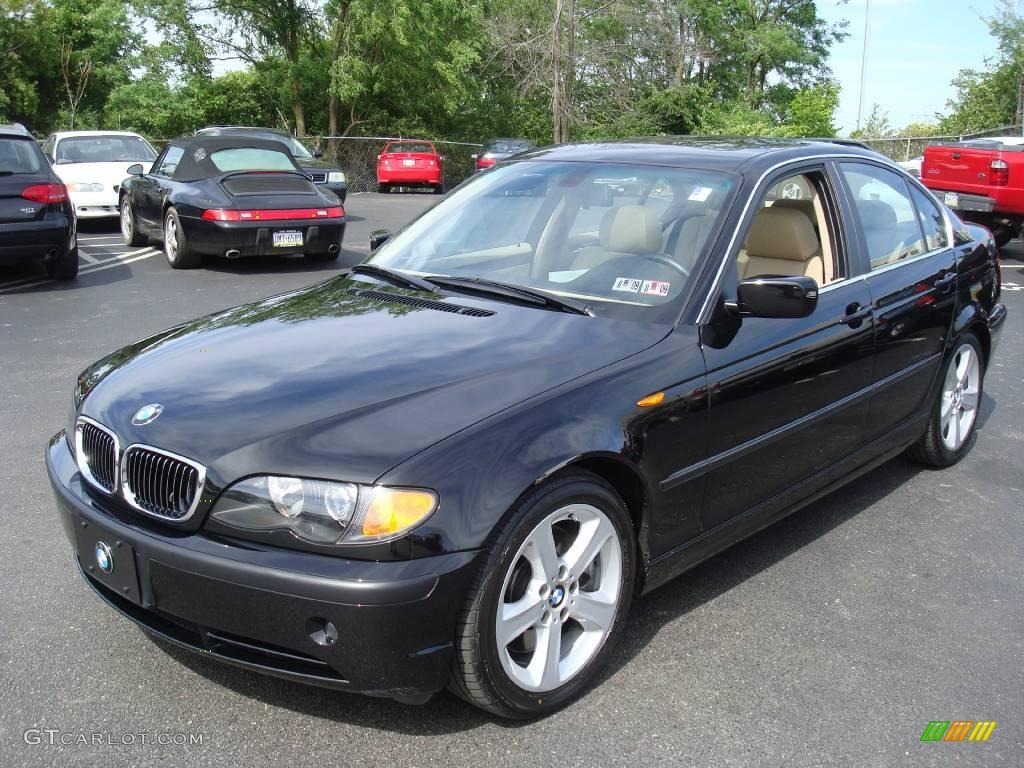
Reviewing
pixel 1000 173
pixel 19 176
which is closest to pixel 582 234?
pixel 19 176

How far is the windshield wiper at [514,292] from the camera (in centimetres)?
353

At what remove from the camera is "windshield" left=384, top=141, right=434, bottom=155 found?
29.0 m

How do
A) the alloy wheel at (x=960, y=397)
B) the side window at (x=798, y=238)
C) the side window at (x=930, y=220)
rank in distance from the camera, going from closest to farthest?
1. the side window at (x=798, y=238)
2. the side window at (x=930, y=220)
3. the alloy wheel at (x=960, y=397)

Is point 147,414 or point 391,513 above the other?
point 147,414

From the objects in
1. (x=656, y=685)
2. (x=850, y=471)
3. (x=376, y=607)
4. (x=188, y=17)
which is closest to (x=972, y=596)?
(x=850, y=471)

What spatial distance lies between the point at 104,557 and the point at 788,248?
2905 mm

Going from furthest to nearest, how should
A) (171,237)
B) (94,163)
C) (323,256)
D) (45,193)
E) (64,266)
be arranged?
(94,163)
(323,256)
(171,237)
(64,266)
(45,193)

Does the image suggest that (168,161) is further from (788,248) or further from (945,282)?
(945,282)

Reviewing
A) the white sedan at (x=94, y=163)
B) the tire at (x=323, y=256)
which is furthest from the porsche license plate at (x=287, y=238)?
the white sedan at (x=94, y=163)

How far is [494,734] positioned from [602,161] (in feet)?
7.80

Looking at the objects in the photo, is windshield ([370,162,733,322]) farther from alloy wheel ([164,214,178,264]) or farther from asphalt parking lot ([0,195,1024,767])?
alloy wheel ([164,214,178,264])

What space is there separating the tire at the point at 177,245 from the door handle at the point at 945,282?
892 centimetres

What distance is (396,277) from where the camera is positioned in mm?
4098
